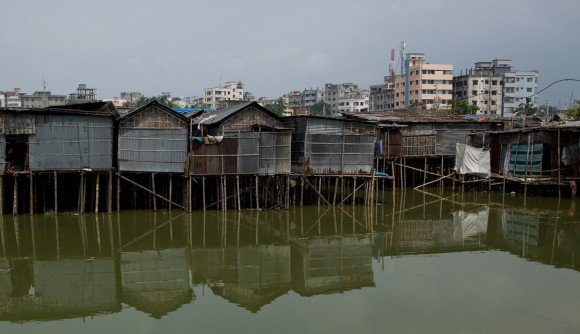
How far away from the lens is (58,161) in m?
19.0

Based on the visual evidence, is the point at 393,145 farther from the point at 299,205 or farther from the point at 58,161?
the point at 58,161

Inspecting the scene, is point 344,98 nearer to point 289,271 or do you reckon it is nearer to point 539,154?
point 539,154

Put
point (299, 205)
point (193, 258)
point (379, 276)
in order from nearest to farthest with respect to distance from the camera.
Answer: point (379, 276) < point (193, 258) < point (299, 205)

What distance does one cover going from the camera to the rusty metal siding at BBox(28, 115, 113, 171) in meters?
18.8

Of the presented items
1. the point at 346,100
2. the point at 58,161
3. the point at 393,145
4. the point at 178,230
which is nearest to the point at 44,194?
the point at 58,161

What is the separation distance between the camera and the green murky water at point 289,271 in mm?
10531

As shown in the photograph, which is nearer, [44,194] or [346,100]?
[44,194]

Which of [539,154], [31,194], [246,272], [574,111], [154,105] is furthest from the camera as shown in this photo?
[574,111]

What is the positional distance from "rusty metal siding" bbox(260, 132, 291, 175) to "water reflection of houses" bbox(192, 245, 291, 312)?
16.5 ft

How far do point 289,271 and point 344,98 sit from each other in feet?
279

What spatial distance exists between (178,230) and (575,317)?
468 inches

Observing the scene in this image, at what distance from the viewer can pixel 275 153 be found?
20688 millimetres

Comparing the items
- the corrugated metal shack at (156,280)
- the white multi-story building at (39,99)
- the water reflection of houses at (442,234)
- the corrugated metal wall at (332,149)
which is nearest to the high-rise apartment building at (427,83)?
the corrugated metal wall at (332,149)

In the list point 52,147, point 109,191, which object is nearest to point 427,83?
point 109,191
